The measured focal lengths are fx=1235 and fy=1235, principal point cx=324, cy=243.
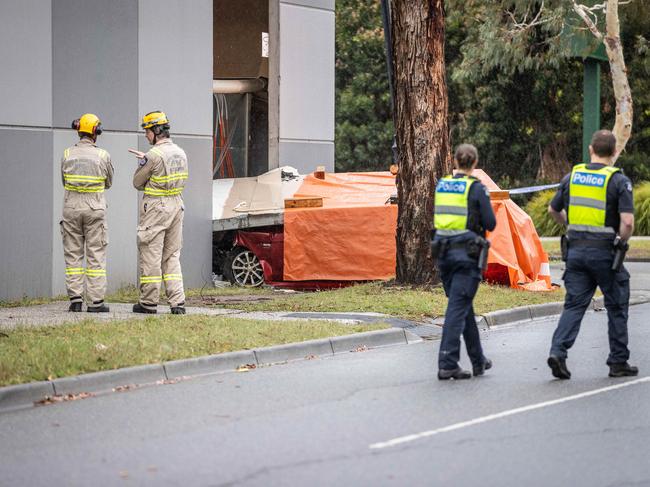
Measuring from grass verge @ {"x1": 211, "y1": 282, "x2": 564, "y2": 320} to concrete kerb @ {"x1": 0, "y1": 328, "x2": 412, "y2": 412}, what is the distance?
1439 mm

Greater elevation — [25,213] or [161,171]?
[161,171]

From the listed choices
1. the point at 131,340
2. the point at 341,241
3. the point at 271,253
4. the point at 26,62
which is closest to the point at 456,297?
the point at 131,340

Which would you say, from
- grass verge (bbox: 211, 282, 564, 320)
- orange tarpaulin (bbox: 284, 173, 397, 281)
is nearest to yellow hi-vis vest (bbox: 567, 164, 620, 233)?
grass verge (bbox: 211, 282, 564, 320)

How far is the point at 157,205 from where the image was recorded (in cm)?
1295

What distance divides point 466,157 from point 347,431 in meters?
2.72

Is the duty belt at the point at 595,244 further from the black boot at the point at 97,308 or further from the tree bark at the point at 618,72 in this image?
the tree bark at the point at 618,72

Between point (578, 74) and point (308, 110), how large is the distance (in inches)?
988

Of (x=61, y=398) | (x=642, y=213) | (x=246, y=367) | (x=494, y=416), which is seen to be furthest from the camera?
(x=642, y=213)

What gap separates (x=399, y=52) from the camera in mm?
15914

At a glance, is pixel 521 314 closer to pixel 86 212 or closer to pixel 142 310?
pixel 142 310

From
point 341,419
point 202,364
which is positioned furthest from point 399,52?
point 341,419

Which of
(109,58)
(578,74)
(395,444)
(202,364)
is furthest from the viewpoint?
(578,74)

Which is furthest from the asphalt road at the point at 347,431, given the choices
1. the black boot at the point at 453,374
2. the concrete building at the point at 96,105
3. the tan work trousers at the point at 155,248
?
the concrete building at the point at 96,105

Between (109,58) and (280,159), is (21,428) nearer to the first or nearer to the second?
(109,58)
